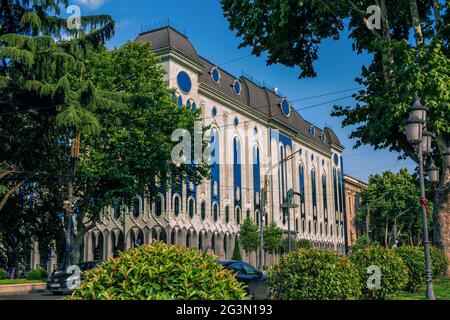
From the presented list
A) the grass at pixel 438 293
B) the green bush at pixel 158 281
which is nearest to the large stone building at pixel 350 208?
the grass at pixel 438 293

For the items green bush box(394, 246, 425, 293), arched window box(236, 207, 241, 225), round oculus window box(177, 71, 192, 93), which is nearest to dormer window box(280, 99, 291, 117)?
arched window box(236, 207, 241, 225)

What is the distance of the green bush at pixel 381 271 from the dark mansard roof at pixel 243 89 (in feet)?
98.4

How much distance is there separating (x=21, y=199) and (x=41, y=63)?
922 cm

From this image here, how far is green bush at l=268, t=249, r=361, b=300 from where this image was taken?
897 centimetres

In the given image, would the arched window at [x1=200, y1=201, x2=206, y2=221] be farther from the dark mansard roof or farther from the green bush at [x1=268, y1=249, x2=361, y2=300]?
the green bush at [x1=268, y1=249, x2=361, y2=300]

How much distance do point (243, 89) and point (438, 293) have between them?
47.0 m

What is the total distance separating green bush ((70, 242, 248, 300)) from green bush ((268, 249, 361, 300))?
4.07 meters

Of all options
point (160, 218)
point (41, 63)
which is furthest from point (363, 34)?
point (160, 218)

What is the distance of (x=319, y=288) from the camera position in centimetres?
893

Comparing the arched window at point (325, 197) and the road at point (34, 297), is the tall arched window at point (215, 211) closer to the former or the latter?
the road at point (34, 297)

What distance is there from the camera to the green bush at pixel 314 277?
8969 millimetres
